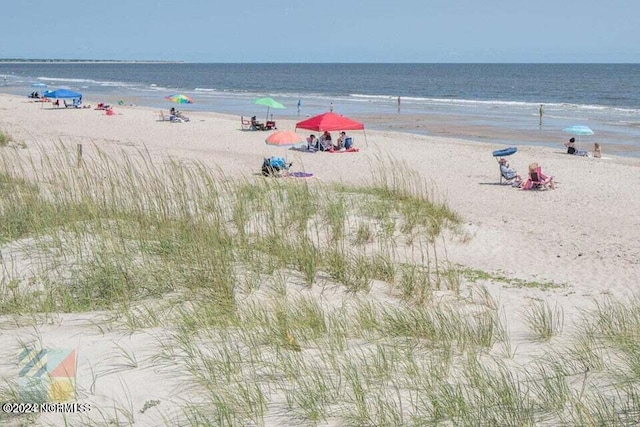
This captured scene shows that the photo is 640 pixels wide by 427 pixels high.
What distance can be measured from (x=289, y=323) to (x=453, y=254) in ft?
16.9

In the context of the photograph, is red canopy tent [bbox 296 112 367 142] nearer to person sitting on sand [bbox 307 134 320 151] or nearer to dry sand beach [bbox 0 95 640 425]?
dry sand beach [bbox 0 95 640 425]

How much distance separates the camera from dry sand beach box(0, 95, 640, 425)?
12.2 ft

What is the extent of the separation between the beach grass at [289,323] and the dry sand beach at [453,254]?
3 centimetres

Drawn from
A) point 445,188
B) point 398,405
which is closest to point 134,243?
point 398,405

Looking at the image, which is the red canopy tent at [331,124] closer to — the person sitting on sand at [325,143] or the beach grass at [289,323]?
the person sitting on sand at [325,143]

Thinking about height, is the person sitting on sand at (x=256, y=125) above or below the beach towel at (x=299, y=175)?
above

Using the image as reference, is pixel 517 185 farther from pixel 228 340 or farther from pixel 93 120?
pixel 93 120

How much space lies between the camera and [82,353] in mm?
4211

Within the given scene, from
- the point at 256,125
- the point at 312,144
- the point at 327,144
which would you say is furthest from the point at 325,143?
the point at 256,125

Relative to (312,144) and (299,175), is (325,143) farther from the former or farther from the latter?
(299,175)

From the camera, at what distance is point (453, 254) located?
30.6 ft

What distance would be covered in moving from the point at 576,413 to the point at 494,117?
3644 cm

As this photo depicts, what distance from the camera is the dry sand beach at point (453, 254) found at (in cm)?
372

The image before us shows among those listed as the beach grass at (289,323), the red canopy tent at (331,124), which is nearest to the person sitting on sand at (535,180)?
the red canopy tent at (331,124)
